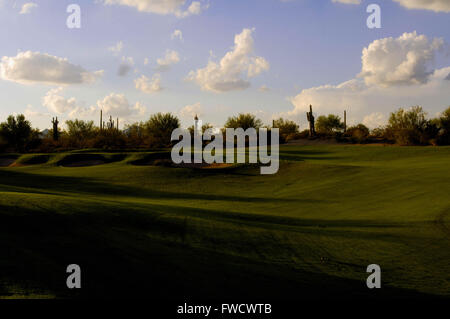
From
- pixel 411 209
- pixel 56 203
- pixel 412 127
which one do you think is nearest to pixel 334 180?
pixel 411 209

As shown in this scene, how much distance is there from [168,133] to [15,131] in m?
30.8

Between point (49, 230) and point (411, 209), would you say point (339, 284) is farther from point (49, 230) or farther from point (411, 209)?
point (411, 209)

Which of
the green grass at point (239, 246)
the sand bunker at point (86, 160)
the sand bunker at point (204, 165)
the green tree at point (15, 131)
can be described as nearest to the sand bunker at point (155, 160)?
the sand bunker at point (204, 165)

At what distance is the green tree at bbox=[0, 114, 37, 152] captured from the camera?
83.7 meters

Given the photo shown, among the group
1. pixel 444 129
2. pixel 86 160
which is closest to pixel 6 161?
pixel 86 160

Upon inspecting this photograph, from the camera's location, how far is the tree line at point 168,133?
65062 mm

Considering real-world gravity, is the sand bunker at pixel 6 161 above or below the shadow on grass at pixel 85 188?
above

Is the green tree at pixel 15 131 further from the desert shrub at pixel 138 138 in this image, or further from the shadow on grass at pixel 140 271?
the shadow on grass at pixel 140 271

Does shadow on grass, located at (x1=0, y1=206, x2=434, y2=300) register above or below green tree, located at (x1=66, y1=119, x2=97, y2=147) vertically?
below

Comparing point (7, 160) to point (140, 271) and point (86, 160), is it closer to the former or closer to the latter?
point (86, 160)

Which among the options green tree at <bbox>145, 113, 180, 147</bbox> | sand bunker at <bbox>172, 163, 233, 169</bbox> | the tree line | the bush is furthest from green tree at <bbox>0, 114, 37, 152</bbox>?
the bush

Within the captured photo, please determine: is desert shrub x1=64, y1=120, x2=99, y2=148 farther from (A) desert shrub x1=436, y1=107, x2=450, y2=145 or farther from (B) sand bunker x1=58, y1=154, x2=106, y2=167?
(A) desert shrub x1=436, y1=107, x2=450, y2=145

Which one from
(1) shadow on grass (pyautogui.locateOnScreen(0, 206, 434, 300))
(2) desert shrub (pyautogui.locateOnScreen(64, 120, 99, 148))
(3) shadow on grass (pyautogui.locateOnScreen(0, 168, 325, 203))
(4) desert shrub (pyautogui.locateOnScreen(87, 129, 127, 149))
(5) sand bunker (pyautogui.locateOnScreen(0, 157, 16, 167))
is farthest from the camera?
(2) desert shrub (pyautogui.locateOnScreen(64, 120, 99, 148))

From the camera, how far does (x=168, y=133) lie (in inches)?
3519
